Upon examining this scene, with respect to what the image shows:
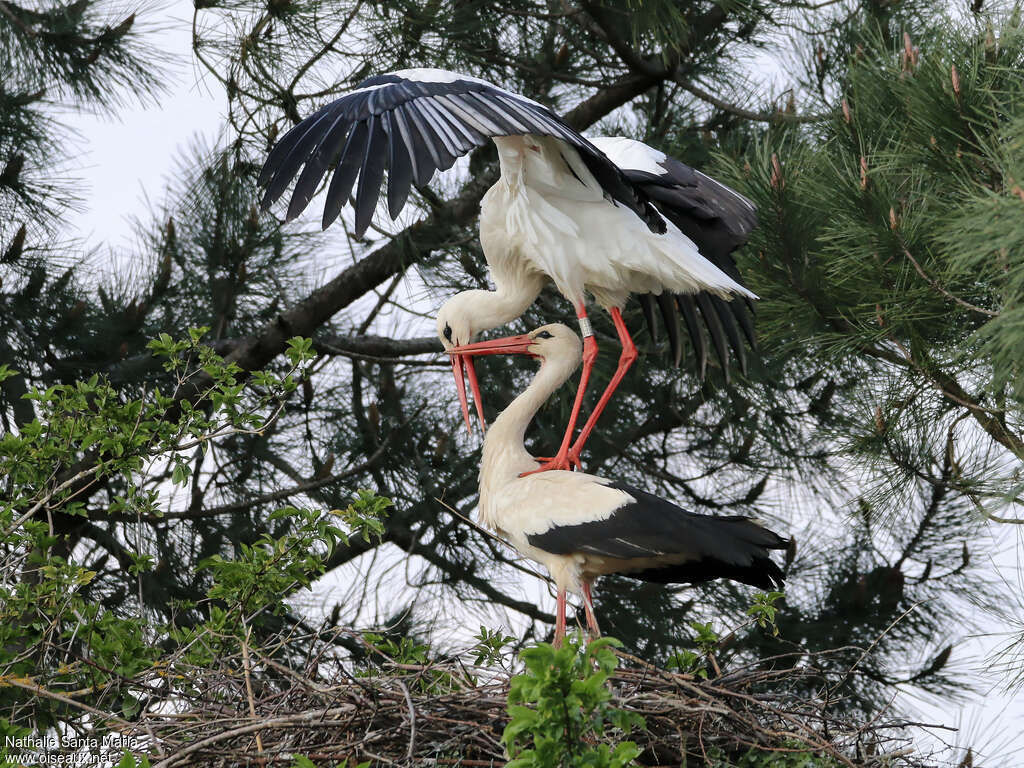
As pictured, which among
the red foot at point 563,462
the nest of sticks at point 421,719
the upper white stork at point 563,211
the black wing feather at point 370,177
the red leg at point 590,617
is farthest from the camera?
the red foot at point 563,462

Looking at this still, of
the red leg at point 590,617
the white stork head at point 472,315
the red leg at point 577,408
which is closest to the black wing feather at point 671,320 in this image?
the red leg at point 577,408

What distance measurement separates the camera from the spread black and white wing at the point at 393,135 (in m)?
2.77

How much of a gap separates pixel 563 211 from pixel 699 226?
36cm

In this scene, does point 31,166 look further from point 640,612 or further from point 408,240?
point 640,612

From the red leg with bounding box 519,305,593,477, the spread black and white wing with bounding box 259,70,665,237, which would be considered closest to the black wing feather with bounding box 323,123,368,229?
the spread black and white wing with bounding box 259,70,665,237

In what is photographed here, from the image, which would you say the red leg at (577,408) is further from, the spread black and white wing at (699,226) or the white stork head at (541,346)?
the spread black and white wing at (699,226)

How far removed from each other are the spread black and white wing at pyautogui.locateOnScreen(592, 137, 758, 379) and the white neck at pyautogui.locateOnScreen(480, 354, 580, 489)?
0.43 metres

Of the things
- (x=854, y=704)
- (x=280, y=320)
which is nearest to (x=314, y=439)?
(x=280, y=320)

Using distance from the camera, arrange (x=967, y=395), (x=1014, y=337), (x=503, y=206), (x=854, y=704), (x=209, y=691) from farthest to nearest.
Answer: (x=854, y=704) → (x=503, y=206) → (x=967, y=395) → (x=209, y=691) → (x=1014, y=337)

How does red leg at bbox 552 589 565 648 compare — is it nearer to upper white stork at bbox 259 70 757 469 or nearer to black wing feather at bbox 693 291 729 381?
upper white stork at bbox 259 70 757 469

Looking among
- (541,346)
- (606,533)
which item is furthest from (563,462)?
(606,533)

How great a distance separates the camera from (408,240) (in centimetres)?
457

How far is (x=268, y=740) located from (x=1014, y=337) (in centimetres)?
162

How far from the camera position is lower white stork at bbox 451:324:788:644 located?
3.04 meters
